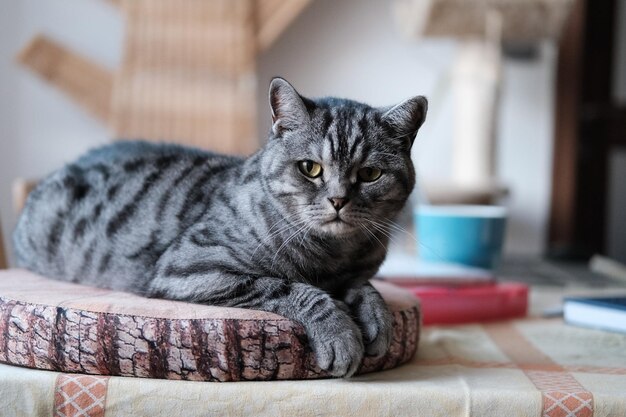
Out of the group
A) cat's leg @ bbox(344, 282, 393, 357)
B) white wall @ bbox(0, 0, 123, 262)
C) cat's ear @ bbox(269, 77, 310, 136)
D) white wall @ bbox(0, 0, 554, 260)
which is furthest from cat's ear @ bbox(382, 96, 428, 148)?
white wall @ bbox(0, 0, 123, 262)

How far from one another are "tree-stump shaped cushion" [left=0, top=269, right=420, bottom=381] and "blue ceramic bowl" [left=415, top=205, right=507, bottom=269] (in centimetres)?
102

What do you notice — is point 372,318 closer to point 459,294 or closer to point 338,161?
point 338,161

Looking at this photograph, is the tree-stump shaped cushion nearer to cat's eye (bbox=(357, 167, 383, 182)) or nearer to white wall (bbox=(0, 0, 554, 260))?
cat's eye (bbox=(357, 167, 383, 182))

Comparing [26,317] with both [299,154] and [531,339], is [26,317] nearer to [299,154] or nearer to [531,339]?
[299,154]

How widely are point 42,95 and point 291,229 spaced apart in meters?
2.19

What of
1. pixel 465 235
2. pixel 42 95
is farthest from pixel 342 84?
pixel 465 235

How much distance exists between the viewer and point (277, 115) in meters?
1.15

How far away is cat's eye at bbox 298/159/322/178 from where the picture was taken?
43.4 inches

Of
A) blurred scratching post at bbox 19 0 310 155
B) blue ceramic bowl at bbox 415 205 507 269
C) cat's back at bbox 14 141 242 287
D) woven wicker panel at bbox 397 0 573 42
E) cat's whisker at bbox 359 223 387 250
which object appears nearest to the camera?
cat's whisker at bbox 359 223 387 250

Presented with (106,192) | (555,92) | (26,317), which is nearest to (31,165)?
(106,192)

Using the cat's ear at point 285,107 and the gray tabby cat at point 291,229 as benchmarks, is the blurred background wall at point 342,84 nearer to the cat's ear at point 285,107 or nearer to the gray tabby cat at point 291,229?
the gray tabby cat at point 291,229

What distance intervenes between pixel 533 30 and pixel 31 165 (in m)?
2.14

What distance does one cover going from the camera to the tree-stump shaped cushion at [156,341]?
0.94m

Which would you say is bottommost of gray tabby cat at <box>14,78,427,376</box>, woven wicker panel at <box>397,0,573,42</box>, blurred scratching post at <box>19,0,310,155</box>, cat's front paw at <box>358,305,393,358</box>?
cat's front paw at <box>358,305,393,358</box>
